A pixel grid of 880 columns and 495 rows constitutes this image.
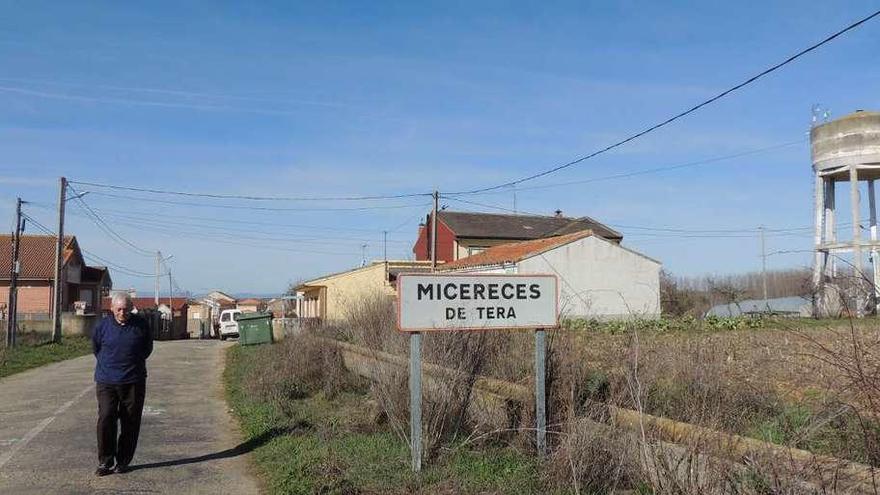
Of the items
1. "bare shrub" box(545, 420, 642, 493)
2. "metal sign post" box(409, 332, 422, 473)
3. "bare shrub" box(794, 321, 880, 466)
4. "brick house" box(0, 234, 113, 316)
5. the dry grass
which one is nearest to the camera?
"bare shrub" box(794, 321, 880, 466)

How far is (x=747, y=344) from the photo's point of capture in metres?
13.0

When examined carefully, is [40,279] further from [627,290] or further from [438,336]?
[438,336]

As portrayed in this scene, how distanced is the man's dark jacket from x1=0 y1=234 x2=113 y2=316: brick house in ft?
145

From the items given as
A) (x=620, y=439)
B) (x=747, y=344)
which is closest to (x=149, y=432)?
(x=620, y=439)

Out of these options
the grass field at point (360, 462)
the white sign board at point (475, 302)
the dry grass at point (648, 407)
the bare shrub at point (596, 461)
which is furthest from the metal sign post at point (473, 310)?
the bare shrub at point (596, 461)

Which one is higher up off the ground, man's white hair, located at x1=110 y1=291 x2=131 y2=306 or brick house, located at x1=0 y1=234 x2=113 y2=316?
brick house, located at x1=0 y1=234 x2=113 y2=316

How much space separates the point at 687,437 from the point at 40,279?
2165 inches

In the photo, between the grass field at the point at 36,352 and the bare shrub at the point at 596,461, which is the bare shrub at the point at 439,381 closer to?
the bare shrub at the point at 596,461

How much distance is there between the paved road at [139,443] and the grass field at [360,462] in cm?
37

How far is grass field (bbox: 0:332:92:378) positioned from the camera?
Answer: 21.6m

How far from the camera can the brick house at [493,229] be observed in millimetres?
58312

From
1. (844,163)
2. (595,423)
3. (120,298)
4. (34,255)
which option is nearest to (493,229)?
(844,163)

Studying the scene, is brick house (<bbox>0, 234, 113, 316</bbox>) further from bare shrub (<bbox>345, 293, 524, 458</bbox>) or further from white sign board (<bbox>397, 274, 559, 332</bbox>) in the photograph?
white sign board (<bbox>397, 274, 559, 332</bbox>)

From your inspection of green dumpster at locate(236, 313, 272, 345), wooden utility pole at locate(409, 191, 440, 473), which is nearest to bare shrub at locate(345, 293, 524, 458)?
wooden utility pole at locate(409, 191, 440, 473)
